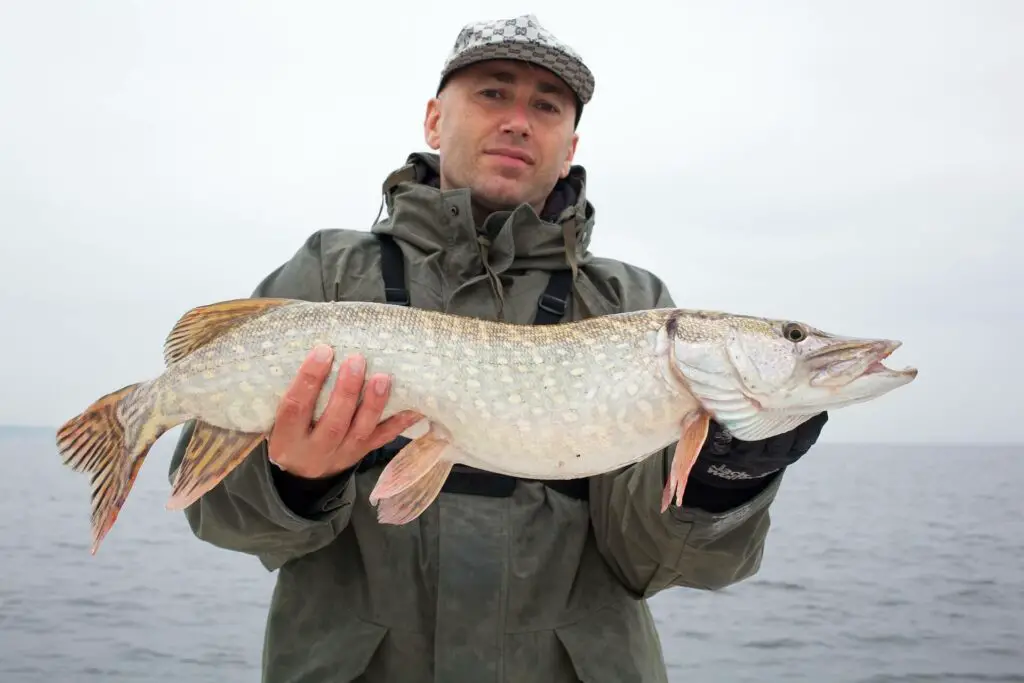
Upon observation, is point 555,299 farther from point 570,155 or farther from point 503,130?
point 570,155

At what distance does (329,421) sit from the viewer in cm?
218

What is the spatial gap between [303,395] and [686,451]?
1.09 metres

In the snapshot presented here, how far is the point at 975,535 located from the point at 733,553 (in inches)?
633

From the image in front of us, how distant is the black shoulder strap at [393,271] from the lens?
268cm

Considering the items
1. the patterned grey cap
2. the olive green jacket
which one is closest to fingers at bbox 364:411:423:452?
the olive green jacket

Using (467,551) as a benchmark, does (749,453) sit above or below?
above

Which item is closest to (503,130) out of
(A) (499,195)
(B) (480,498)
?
(A) (499,195)

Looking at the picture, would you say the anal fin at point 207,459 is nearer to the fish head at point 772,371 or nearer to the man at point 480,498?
the man at point 480,498

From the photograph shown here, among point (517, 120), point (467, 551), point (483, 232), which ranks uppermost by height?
point (517, 120)

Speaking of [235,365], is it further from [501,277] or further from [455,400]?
[501,277]

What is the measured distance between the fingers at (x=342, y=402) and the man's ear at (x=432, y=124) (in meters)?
1.38

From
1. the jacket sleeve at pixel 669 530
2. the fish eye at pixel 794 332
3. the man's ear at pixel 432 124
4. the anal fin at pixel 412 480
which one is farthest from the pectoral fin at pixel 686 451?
the man's ear at pixel 432 124

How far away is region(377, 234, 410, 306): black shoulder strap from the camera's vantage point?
2.68m

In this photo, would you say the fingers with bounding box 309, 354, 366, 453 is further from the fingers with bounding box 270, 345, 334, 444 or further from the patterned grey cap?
the patterned grey cap
